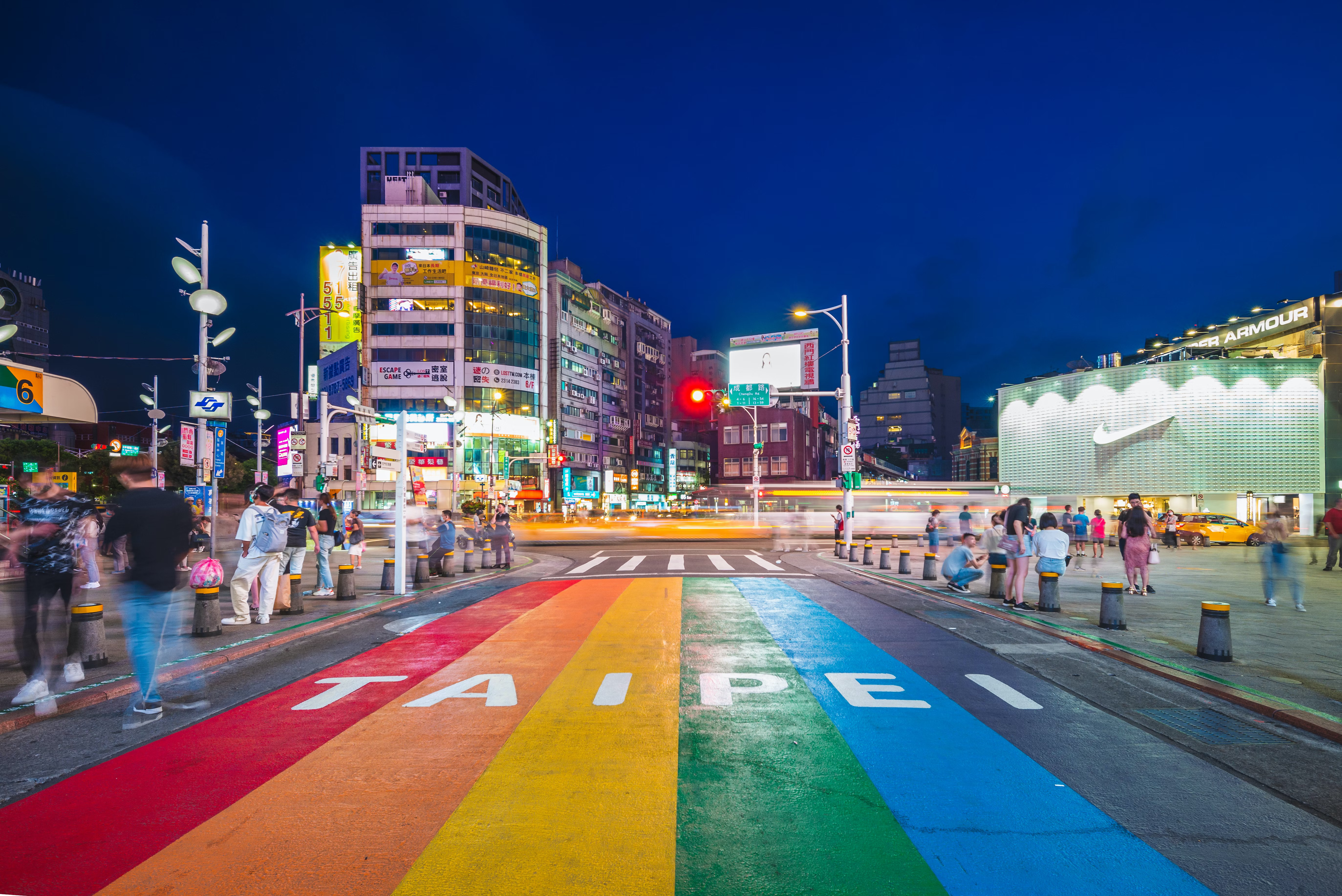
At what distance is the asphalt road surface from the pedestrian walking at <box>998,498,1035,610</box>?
12.2 ft

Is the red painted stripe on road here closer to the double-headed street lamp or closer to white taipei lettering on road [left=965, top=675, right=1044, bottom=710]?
white taipei lettering on road [left=965, top=675, right=1044, bottom=710]

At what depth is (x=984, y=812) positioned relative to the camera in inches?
163

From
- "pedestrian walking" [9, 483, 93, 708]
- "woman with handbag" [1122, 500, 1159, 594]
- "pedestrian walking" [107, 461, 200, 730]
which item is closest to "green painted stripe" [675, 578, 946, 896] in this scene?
"pedestrian walking" [107, 461, 200, 730]

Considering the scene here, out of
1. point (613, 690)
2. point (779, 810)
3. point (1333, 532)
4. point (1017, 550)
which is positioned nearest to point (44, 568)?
point (613, 690)

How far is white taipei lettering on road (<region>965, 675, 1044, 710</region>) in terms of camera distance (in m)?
6.34

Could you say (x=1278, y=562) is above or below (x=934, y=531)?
above

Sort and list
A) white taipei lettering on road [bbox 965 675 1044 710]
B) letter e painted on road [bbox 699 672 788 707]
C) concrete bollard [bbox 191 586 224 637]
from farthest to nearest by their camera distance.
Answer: concrete bollard [bbox 191 586 224 637], letter e painted on road [bbox 699 672 788 707], white taipei lettering on road [bbox 965 675 1044 710]

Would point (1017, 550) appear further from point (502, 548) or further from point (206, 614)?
point (502, 548)

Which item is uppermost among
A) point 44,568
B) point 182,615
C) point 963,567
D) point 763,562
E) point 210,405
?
point 210,405

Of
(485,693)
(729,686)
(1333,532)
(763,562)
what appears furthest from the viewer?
(763,562)

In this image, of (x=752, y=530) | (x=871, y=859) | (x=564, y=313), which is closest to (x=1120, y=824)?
(x=871, y=859)

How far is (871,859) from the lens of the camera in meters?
3.58

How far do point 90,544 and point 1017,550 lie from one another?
17.9 m

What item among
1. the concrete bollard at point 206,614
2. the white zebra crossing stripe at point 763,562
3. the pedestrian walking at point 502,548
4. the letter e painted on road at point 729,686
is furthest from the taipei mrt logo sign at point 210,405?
the white zebra crossing stripe at point 763,562
